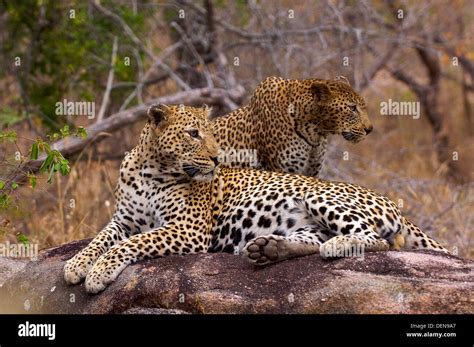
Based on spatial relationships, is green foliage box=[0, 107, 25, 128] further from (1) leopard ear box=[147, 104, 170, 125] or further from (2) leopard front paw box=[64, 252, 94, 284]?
(2) leopard front paw box=[64, 252, 94, 284]

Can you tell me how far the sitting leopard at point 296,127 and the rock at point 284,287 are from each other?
213 centimetres

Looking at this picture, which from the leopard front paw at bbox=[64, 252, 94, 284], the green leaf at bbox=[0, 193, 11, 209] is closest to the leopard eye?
the leopard front paw at bbox=[64, 252, 94, 284]

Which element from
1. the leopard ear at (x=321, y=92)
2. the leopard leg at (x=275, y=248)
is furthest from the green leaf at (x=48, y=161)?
the leopard ear at (x=321, y=92)

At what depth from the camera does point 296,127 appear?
421 inches

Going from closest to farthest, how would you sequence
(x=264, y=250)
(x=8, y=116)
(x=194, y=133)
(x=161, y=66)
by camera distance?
1. (x=264, y=250)
2. (x=194, y=133)
3. (x=8, y=116)
4. (x=161, y=66)

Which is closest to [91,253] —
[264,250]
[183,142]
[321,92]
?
[183,142]

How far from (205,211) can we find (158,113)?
106 cm

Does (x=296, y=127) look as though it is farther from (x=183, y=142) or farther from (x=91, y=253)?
(x=91, y=253)

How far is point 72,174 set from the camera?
46.6ft

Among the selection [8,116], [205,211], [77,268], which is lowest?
[77,268]
